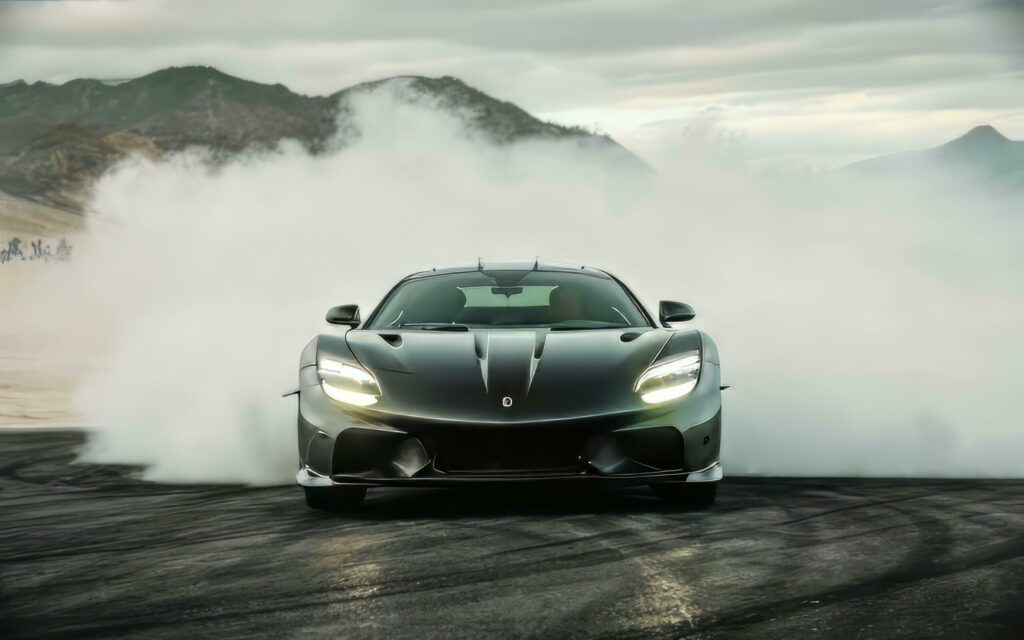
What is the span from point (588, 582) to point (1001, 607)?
1.45 meters

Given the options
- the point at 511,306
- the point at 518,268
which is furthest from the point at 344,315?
the point at 518,268

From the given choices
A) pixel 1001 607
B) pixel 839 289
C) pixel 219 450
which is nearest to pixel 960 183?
pixel 839 289

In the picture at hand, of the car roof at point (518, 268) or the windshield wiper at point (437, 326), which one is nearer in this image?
the windshield wiper at point (437, 326)

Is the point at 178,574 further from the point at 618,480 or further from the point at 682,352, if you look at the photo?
the point at 682,352

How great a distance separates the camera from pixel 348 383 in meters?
7.16

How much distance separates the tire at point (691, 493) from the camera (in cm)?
731

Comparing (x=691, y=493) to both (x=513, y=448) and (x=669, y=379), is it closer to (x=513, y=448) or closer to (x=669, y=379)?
(x=669, y=379)

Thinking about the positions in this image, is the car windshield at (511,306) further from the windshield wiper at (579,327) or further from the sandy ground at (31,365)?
the sandy ground at (31,365)

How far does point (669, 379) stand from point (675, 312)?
1.24 metres

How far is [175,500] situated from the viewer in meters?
8.62

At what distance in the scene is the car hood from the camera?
6.75 metres

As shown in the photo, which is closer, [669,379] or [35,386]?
[669,379]

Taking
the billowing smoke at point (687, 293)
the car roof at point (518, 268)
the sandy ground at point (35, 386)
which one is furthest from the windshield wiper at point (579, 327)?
the sandy ground at point (35, 386)

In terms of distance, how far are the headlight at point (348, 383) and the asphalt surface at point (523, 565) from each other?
609 mm
